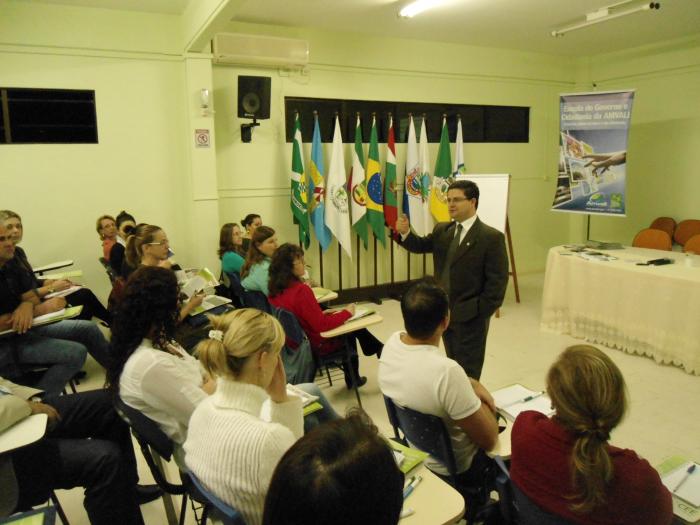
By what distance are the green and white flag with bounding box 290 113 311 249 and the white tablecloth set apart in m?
2.58

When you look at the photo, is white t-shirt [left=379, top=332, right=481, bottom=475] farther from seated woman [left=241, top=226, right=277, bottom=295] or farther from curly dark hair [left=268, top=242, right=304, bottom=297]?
seated woman [left=241, top=226, right=277, bottom=295]

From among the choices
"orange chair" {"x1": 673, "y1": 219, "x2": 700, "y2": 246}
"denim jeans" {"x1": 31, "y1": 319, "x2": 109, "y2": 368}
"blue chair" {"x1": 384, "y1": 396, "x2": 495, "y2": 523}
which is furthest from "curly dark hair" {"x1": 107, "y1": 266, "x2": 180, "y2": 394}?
"orange chair" {"x1": 673, "y1": 219, "x2": 700, "y2": 246}

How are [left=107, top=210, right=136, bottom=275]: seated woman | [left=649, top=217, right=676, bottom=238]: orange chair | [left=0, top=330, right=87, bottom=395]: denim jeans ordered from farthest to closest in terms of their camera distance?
[left=649, top=217, right=676, bottom=238]: orange chair, [left=107, top=210, right=136, bottom=275]: seated woman, [left=0, top=330, right=87, bottom=395]: denim jeans

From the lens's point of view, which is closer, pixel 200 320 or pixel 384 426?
pixel 384 426

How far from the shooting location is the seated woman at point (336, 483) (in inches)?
28.1

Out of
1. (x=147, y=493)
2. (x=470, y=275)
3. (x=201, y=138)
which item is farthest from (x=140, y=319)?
(x=201, y=138)

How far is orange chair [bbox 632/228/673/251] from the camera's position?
19.7ft

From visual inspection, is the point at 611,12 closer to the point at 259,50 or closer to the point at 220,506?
the point at 259,50

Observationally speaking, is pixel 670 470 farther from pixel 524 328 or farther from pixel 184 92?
pixel 184 92

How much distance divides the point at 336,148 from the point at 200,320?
290 cm

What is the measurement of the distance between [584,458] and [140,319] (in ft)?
5.14

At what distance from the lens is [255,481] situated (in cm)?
128

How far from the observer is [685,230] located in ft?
20.6

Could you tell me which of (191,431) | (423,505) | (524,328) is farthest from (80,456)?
(524,328)
